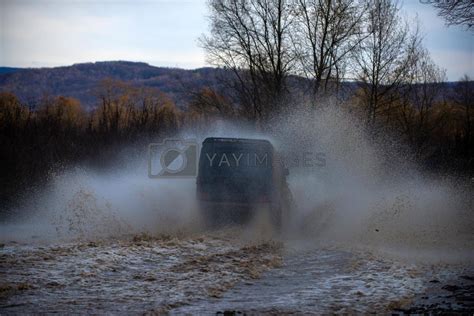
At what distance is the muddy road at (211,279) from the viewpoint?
706cm

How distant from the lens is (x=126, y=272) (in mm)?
8703

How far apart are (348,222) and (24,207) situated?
10.4 meters

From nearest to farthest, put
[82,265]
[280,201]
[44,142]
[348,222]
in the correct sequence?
[82,265] < [280,201] < [348,222] < [44,142]

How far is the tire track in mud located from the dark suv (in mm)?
1146

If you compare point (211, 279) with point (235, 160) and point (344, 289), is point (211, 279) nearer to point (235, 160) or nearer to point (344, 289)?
point (344, 289)

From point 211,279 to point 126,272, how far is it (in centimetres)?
136

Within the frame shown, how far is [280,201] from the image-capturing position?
13.3 meters

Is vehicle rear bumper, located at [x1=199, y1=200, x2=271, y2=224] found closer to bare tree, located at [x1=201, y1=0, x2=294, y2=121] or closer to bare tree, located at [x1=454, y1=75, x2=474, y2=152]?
bare tree, located at [x1=201, y1=0, x2=294, y2=121]

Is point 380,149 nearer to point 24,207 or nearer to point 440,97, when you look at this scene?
point 440,97

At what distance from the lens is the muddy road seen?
7059 mm

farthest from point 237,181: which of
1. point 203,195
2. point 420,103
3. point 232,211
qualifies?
point 420,103

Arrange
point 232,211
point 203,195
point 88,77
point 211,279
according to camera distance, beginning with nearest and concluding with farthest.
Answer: point 211,279, point 232,211, point 203,195, point 88,77

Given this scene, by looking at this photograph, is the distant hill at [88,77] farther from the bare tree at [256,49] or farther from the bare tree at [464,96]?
the bare tree at [256,49]

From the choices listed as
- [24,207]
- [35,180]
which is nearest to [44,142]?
[35,180]
